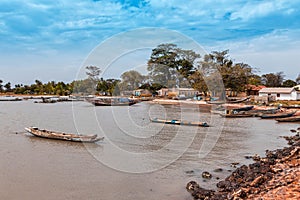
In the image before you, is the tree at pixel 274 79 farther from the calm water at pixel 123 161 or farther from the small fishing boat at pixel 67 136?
the small fishing boat at pixel 67 136

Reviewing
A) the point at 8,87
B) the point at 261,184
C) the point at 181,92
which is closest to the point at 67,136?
the point at 261,184

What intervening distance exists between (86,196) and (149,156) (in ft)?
19.8

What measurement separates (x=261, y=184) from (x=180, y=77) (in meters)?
43.0

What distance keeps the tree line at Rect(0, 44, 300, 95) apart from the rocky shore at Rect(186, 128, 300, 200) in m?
20.4

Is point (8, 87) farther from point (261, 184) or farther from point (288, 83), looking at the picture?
point (261, 184)

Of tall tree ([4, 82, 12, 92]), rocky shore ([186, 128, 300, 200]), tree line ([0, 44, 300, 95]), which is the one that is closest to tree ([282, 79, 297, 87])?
tree line ([0, 44, 300, 95])

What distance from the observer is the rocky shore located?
8.19 m

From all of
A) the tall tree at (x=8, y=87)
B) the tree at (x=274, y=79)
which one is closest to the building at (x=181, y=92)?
the tree at (x=274, y=79)

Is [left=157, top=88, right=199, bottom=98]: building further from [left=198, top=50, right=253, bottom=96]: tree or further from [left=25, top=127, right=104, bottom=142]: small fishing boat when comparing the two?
[left=25, top=127, right=104, bottom=142]: small fishing boat

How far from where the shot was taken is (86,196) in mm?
10172

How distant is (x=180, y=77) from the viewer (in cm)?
5200

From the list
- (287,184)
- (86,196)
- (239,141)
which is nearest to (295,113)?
(239,141)

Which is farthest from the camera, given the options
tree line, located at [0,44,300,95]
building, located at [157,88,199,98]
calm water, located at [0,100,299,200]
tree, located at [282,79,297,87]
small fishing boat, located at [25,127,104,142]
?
tree, located at [282,79,297,87]

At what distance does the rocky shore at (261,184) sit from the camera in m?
8.19
